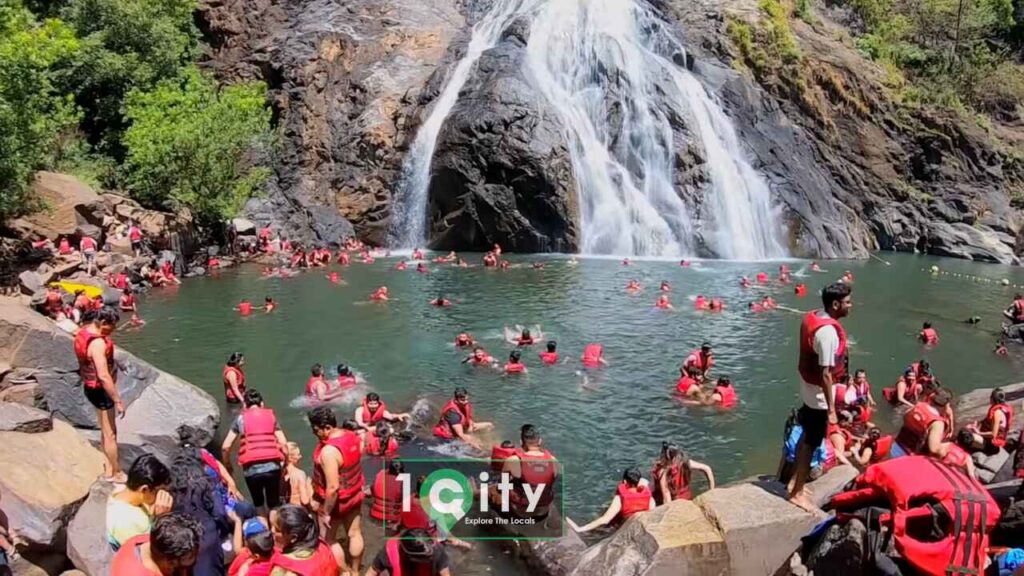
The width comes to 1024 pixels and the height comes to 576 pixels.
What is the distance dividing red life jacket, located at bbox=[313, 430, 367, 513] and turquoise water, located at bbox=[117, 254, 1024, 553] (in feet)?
14.8

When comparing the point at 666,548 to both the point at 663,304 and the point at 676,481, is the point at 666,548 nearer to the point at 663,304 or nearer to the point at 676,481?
the point at 676,481

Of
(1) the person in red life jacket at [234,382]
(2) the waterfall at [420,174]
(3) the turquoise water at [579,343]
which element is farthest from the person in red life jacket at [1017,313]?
(2) the waterfall at [420,174]

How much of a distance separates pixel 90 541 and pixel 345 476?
2.56 m

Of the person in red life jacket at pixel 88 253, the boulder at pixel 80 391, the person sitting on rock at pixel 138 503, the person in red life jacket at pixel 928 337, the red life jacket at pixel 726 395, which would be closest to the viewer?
the person sitting on rock at pixel 138 503

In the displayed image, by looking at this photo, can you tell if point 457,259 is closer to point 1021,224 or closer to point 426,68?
point 426,68

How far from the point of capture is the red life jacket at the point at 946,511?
15.0 ft

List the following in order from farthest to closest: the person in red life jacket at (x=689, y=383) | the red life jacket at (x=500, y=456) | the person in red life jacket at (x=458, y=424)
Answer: the person in red life jacket at (x=689, y=383)
the person in red life jacket at (x=458, y=424)
the red life jacket at (x=500, y=456)

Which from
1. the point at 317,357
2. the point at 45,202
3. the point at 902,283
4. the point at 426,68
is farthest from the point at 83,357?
the point at 426,68

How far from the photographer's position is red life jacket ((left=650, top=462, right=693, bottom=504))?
10.3m

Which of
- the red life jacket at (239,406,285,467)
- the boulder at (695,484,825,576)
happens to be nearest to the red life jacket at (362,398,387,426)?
the red life jacket at (239,406,285,467)

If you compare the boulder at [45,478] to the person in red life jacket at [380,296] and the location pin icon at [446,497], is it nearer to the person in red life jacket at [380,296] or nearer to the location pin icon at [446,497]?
the location pin icon at [446,497]

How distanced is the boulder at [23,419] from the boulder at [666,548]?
6632 mm

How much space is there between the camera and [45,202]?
957 inches

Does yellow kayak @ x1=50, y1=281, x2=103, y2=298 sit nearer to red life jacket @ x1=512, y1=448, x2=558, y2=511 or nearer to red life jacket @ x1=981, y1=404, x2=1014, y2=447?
red life jacket @ x1=512, y1=448, x2=558, y2=511
